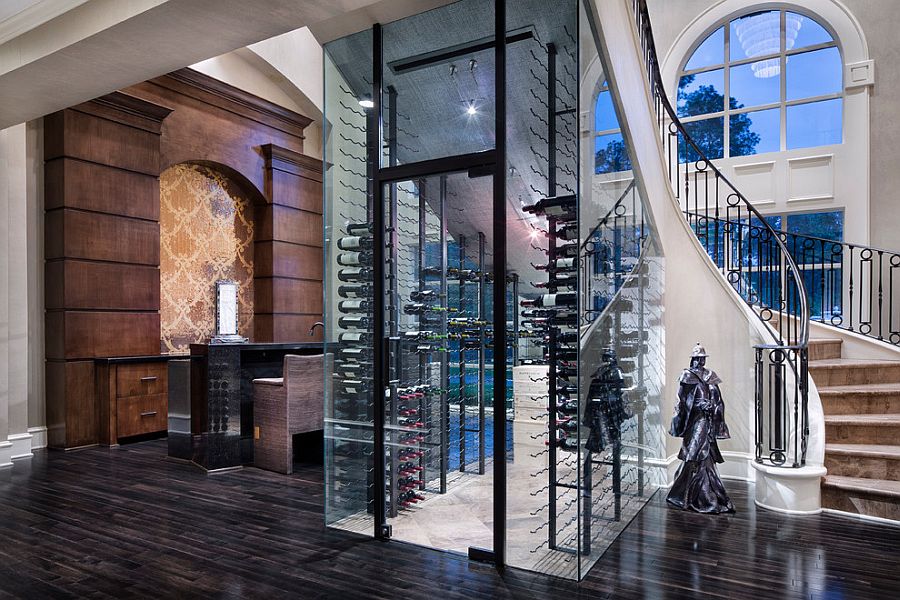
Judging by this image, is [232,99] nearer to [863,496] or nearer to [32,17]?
[32,17]

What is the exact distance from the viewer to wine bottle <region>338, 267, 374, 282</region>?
3.22 meters

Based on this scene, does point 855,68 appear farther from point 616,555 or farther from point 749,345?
point 616,555

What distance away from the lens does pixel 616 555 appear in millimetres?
2855

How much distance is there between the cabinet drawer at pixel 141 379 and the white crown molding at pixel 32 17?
9.43 ft

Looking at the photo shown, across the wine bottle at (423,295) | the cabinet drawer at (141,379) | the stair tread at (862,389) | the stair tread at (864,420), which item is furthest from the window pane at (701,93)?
the cabinet drawer at (141,379)

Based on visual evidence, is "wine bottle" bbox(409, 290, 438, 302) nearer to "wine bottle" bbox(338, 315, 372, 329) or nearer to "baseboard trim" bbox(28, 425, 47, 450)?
"wine bottle" bbox(338, 315, 372, 329)

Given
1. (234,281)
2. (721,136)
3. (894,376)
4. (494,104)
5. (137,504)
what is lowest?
(137,504)

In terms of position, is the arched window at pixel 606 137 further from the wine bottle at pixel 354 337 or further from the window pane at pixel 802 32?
the window pane at pixel 802 32

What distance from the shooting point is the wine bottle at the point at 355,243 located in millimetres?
3229

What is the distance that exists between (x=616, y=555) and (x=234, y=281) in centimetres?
577

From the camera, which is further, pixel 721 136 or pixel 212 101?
pixel 721 136

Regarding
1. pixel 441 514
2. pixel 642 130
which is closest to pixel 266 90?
pixel 642 130

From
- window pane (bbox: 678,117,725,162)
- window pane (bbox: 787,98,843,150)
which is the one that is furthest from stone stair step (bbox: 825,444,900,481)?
window pane (bbox: 678,117,725,162)

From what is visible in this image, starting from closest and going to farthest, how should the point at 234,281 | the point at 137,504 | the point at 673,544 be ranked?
the point at 673,544 < the point at 137,504 < the point at 234,281
